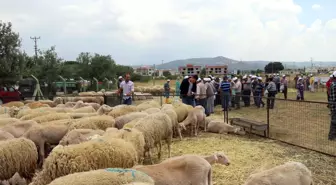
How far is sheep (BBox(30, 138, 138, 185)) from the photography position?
4285 millimetres

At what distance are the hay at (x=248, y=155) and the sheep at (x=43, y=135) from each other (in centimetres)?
282

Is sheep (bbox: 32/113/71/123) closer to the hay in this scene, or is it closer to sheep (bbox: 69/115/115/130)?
sheep (bbox: 69/115/115/130)

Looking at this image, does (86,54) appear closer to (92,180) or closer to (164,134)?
(164,134)

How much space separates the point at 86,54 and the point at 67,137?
41208mm

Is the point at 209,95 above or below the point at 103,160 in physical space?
above

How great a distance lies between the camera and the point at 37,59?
3241 cm

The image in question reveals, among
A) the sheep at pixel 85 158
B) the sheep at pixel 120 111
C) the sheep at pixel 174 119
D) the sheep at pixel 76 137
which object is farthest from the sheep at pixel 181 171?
the sheep at pixel 120 111

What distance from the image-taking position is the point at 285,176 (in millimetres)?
4805

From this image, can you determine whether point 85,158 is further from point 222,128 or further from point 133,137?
Answer: point 222,128

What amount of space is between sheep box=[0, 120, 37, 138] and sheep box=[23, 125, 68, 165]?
1.59 ft

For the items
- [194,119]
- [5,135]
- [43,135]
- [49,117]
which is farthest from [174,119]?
[5,135]

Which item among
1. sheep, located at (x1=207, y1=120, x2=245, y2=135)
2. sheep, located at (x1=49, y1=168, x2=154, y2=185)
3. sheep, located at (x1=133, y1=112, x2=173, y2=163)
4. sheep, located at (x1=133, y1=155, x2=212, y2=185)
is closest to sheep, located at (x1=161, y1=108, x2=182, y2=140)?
sheep, located at (x1=207, y1=120, x2=245, y2=135)

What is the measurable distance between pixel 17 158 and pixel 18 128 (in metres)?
2.28

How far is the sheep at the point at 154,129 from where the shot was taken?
6.86m
